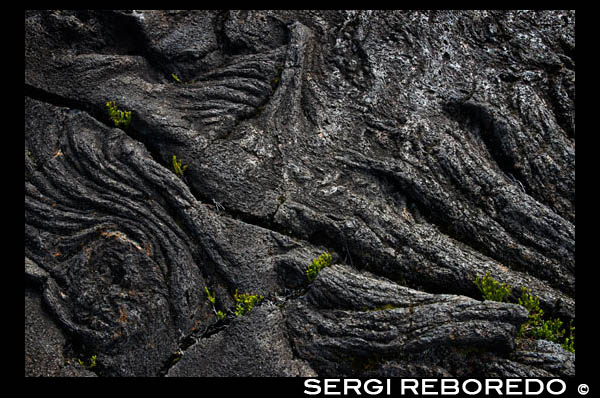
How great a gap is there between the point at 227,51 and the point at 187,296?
9.95ft

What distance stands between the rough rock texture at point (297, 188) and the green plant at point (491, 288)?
98mm

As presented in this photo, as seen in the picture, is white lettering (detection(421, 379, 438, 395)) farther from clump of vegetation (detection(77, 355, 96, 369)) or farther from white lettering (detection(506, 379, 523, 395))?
clump of vegetation (detection(77, 355, 96, 369))

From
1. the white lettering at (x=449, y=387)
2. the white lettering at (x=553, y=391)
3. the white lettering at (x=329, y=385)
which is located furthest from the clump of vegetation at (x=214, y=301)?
the white lettering at (x=553, y=391)

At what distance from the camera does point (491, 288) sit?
463cm

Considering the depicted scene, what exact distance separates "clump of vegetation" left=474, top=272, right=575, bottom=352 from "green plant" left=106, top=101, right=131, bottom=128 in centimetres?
403

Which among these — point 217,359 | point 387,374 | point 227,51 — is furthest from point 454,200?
point 227,51

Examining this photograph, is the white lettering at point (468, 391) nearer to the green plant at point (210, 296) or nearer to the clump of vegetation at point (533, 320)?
the clump of vegetation at point (533, 320)

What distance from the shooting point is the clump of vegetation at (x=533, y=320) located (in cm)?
453

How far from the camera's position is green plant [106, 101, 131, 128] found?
18.4 feet

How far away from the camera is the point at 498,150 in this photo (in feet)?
17.8

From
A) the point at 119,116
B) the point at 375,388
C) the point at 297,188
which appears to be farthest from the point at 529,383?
the point at 119,116

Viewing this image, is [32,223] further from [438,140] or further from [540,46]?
[540,46]

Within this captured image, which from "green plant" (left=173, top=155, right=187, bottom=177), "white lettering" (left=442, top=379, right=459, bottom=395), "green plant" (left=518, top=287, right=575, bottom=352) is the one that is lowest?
"white lettering" (left=442, top=379, right=459, bottom=395)

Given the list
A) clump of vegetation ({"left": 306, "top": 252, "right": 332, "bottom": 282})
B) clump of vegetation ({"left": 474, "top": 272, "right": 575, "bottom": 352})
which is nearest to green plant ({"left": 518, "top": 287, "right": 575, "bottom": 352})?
clump of vegetation ({"left": 474, "top": 272, "right": 575, "bottom": 352})
